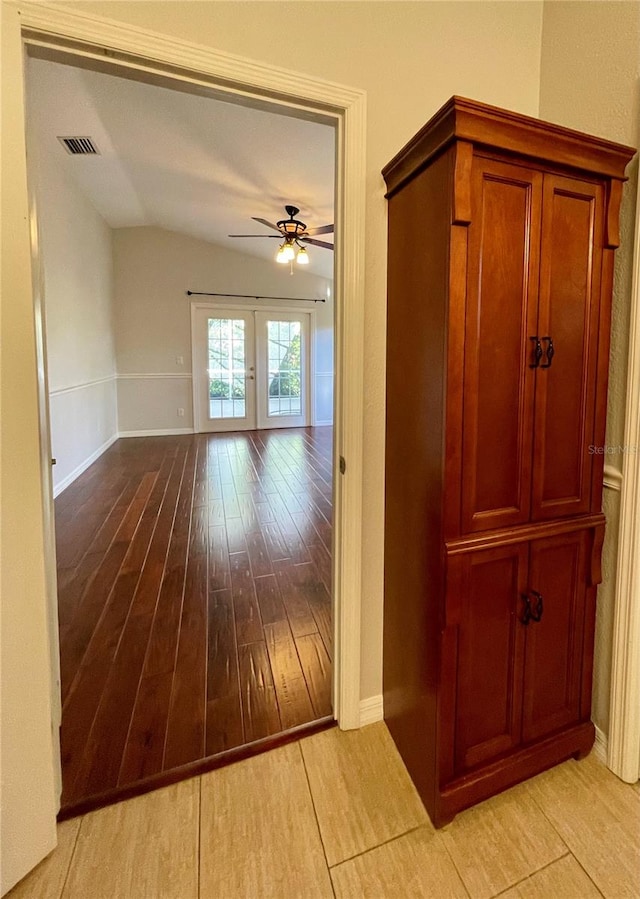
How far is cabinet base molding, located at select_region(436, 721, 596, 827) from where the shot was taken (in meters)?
1.14

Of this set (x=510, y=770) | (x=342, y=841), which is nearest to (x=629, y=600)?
(x=510, y=770)

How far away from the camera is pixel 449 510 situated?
41.8 inches

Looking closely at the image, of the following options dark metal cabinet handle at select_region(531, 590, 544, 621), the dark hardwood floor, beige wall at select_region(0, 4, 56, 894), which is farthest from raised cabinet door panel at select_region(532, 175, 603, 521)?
beige wall at select_region(0, 4, 56, 894)

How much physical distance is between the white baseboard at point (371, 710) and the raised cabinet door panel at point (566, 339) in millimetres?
892

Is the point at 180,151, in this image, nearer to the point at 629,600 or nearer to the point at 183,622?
the point at 183,622

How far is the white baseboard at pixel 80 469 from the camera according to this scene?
4.04 meters

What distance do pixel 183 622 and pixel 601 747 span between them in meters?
1.75

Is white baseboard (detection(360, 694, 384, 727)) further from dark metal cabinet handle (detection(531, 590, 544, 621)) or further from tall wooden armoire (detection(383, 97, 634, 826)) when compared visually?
dark metal cabinet handle (detection(531, 590, 544, 621))

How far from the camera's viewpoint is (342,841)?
3.67 ft

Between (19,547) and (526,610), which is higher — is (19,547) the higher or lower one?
the higher one

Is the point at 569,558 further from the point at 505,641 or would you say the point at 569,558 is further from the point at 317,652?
the point at 317,652

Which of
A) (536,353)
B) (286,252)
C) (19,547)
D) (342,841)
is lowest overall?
(342,841)

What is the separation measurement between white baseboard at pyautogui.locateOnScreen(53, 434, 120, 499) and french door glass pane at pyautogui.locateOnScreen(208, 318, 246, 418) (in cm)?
179

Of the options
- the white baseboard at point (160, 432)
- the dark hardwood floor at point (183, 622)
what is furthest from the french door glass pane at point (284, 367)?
the dark hardwood floor at point (183, 622)
